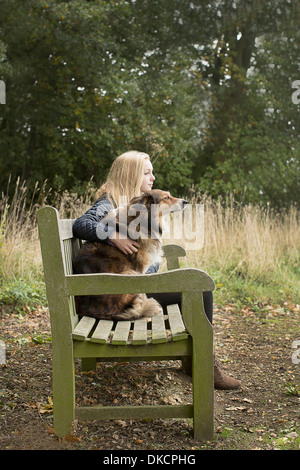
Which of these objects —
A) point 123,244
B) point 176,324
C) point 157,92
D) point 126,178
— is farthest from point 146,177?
point 157,92

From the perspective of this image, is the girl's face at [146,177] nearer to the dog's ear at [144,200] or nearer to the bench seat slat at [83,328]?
the dog's ear at [144,200]

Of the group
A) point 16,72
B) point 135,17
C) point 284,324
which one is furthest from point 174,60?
point 284,324

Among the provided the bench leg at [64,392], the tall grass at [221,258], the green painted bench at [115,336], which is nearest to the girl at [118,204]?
the green painted bench at [115,336]

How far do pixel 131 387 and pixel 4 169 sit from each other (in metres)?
11.2

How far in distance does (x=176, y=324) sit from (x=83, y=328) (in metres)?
0.50

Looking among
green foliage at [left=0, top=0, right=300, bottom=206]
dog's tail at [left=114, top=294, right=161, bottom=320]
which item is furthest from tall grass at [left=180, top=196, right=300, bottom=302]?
green foliage at [left=0, top=0, right=300, bottom=206]

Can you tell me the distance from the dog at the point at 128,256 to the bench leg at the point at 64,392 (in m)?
0.49

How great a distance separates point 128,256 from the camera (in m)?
2.98

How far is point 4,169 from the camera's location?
Answer: 1308cm

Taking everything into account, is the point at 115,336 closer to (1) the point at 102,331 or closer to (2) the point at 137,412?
(1) the point at 102,331

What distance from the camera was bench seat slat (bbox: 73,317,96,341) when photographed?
223 cm

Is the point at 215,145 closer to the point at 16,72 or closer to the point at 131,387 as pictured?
the point at 16,72

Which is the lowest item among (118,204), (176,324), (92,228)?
(176,324)

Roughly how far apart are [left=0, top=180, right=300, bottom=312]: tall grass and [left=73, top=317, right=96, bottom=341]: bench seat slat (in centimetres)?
260
